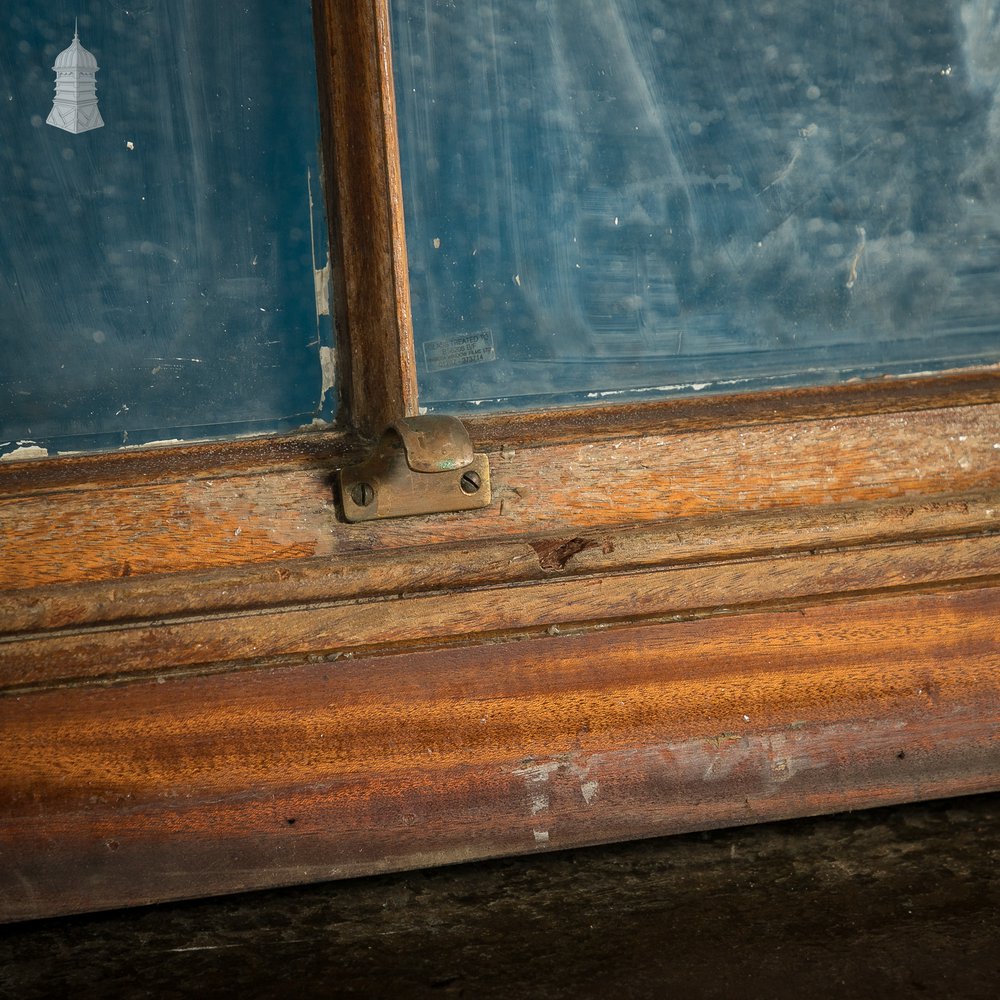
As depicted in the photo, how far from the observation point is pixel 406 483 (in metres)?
0.77

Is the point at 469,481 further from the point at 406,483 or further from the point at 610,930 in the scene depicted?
the point at 610,930

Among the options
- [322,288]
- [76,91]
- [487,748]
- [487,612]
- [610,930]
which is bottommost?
[610,930]

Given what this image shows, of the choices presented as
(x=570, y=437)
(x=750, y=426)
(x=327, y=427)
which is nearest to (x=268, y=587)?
(x=327, y=427)

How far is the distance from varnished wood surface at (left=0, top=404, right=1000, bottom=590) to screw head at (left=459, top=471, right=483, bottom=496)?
0.06ft

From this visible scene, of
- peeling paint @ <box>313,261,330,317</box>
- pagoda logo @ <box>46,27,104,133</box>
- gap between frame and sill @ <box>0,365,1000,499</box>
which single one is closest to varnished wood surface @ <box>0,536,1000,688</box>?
gap between frame and sill @ <box>0,365,1000,499</box>

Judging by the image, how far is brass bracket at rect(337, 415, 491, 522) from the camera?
728mm

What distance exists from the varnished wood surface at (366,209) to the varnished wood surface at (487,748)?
21 centimetres

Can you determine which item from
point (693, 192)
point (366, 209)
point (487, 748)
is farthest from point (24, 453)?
point (693, 192)

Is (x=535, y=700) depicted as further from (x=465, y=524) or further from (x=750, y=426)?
(x=750, y=426)

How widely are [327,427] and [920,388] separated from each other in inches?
19.1

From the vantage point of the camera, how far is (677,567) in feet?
2.66

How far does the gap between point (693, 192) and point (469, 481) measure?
0.95 feet

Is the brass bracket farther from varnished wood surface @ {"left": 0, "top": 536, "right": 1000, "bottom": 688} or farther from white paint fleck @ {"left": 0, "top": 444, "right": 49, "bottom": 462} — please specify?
white paint fleck @ {"left": 0, "top": 444, "right": 49, "bottom": 462}

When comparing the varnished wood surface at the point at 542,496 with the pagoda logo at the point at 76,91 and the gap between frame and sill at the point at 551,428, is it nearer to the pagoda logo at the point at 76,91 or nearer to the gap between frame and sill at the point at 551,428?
the gap between frame and sill at the point at 551,428
